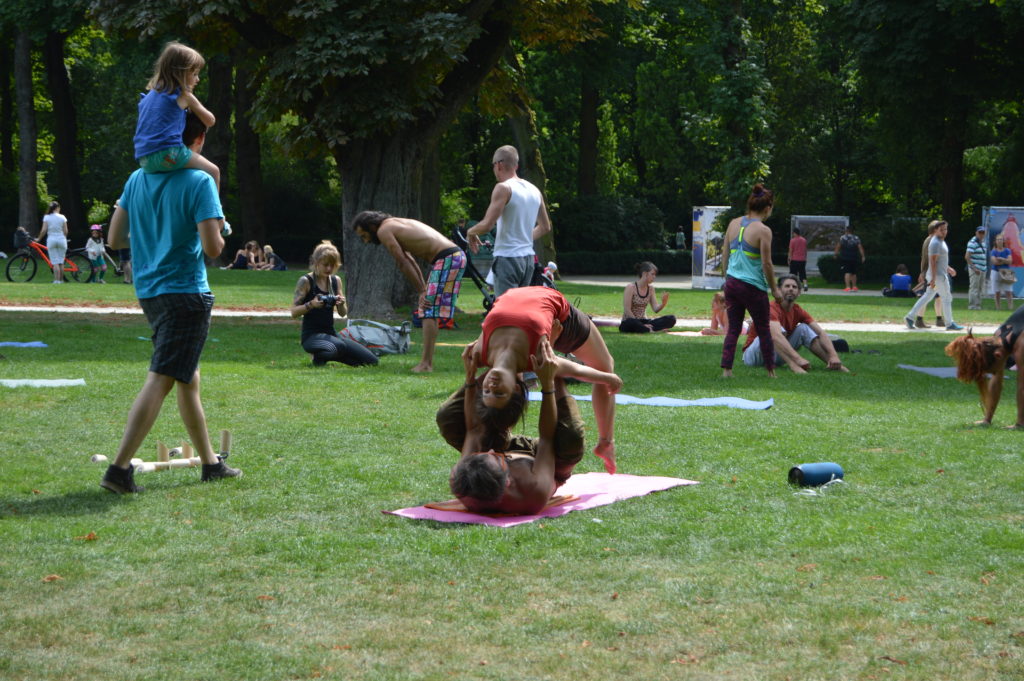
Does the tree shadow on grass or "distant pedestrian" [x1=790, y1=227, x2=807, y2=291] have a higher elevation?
"distant pedestrian" [x1=790, y1=227, x2=807, y2=291]

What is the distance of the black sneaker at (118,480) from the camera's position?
21.3 ft

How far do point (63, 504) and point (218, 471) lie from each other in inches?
37.3

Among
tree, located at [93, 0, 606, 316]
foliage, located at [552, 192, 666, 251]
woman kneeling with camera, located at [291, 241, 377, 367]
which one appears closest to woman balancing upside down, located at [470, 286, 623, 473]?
woman kneeling with camera, located at [291, 241, 377, 367]

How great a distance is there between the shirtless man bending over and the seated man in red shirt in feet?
11.9

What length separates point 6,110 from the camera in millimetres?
52625

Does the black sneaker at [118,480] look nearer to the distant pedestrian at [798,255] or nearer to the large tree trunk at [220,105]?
the distant pedestrian at [798,255]

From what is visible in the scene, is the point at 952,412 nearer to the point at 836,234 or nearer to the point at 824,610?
the point at 824,610

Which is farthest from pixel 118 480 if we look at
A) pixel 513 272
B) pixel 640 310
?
pixel 640 310

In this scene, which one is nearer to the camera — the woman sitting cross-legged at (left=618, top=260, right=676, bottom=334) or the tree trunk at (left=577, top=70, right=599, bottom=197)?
the woman sitting cross-legged at (left=618, top=260, right=676, bottom=334)

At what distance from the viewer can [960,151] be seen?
38.5m

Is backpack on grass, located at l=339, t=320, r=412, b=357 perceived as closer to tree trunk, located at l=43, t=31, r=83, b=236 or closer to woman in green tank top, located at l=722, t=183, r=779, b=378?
woman in green tank top, located at l=722, t=183, r=779, b=378

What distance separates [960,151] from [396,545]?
3681 centimetres

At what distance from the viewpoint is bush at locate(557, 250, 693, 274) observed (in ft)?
151

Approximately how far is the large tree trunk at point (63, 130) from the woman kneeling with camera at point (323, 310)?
112ft
